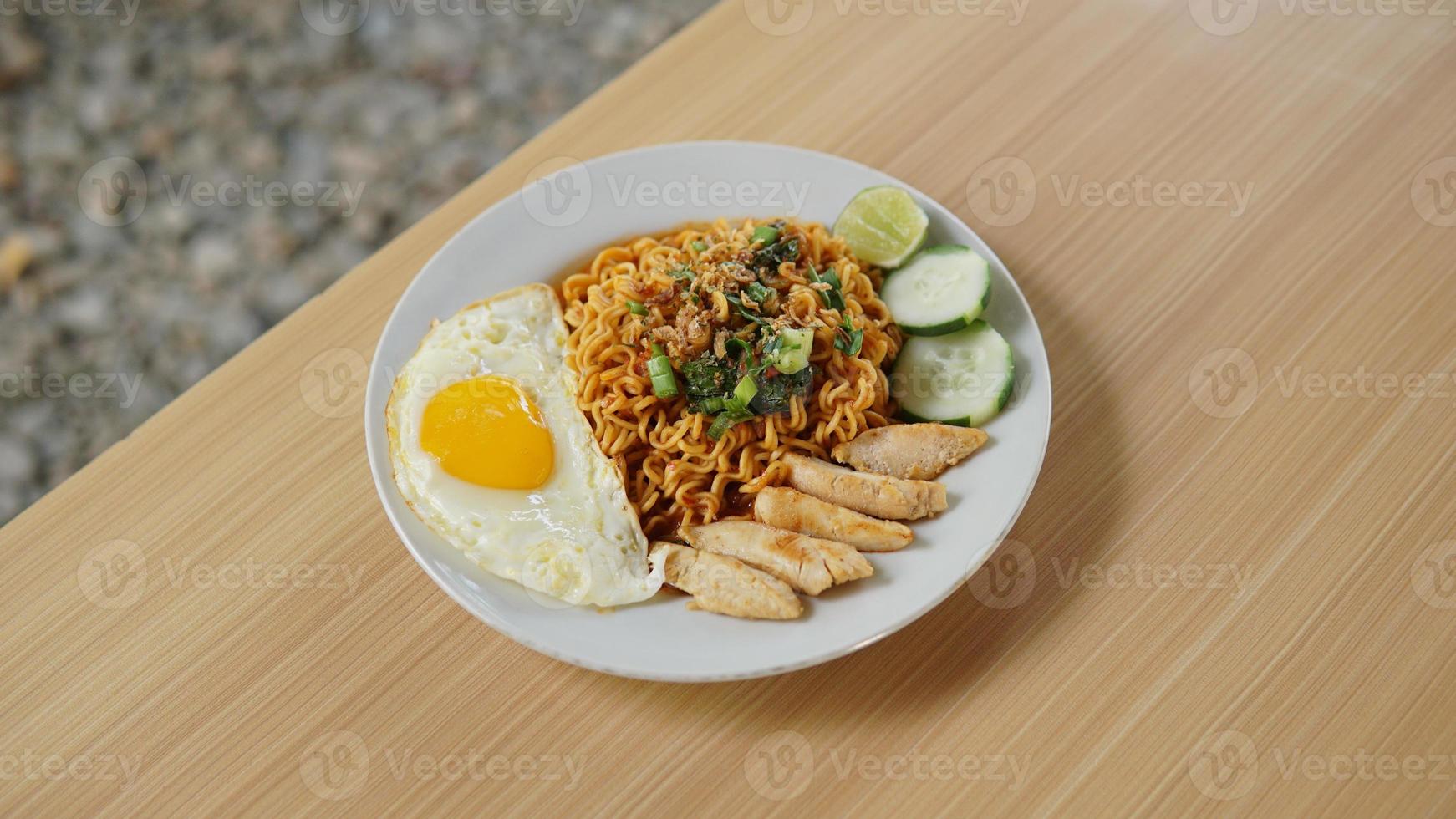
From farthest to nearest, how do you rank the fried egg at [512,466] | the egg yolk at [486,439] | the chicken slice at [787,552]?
the egg yolk at [486,439] → the fried egg at [512,466] → the chicken slice at [787,552]

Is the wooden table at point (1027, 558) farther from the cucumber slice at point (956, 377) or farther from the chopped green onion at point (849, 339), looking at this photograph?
the chopped green onion at point (849, 339)

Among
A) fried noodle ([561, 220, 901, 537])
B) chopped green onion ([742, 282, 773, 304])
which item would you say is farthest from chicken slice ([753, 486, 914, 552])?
chopped green onion ([742, 282, 773, 304])

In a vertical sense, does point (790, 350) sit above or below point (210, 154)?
above

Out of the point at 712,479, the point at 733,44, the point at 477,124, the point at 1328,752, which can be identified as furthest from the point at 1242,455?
the point at 477,124

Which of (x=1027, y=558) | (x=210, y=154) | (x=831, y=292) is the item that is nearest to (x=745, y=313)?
(x=831, y=292)

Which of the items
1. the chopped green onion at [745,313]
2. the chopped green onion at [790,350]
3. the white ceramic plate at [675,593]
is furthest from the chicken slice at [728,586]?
the chopped green onion at [745,313]

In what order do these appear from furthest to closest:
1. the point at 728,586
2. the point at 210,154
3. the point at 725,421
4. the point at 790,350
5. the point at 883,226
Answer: the point at 210,154 < the point at 883,226 < the point at 725,421 < the point at 790,350 < the point at 728,586

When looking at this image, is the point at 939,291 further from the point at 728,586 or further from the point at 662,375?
the point at 728,586

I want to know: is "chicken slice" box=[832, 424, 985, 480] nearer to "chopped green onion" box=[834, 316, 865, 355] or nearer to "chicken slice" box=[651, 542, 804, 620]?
"chopped green onion" box=[834, 316, 865, 355]
